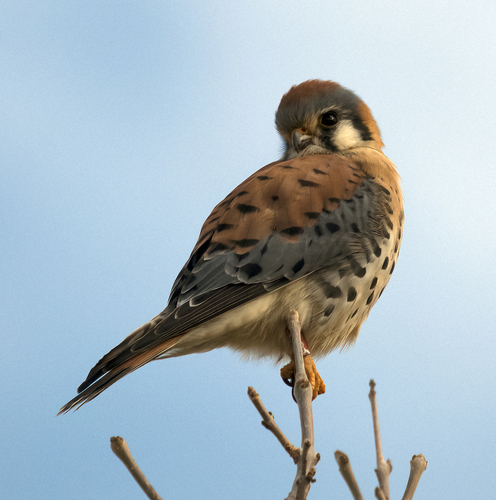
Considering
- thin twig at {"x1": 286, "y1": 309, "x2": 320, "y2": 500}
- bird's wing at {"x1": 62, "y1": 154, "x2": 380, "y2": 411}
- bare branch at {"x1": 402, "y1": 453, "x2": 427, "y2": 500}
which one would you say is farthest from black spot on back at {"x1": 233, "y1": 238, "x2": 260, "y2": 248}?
bare branch at {"x1": 402, "y1": 453, "x2": 427, "y2": 500}

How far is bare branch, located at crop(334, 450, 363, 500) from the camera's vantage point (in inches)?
62.2

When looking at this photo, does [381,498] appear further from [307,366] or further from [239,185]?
[239,185]

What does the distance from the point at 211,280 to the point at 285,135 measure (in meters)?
1.13

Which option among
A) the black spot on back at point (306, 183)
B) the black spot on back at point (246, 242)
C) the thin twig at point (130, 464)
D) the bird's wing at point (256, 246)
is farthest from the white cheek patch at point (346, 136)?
the thin twig at point (130, 464)

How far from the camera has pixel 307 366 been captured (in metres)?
1.98

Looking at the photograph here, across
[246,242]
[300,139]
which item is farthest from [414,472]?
[300,139]

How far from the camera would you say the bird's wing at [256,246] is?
72.3 inches

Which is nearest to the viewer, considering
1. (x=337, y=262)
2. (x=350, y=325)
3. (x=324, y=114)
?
(x=337, y=262)

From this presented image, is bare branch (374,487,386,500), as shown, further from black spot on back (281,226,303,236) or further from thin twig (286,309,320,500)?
black spot on back (281,226,303,236)

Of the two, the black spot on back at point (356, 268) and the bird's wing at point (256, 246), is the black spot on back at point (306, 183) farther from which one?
the black spot on back at point (356, 268)

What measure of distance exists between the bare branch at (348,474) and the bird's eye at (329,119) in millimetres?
1608

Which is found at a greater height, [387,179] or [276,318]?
[387,179]

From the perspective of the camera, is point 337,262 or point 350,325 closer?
point 337,262


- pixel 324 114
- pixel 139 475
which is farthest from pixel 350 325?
pixel 139 475
